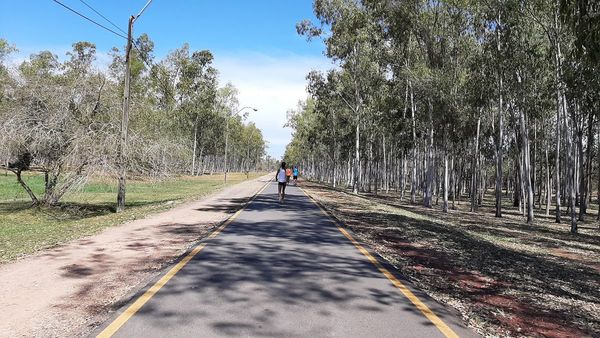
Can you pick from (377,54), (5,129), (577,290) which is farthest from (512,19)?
(5,129)

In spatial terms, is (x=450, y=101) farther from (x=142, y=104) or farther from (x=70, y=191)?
(x=70, y=191)

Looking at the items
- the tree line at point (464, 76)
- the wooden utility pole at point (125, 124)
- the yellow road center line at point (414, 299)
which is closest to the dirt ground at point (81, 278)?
the yellow road center line at point (414, 299)

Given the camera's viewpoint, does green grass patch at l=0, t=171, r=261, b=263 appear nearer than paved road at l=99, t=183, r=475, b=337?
No

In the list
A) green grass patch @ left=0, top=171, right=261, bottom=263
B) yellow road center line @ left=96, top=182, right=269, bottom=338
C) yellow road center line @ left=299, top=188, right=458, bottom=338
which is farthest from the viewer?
green grass patch @ left=0, top=171, right=261, bottom=263

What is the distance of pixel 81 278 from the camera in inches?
272

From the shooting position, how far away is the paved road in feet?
15.6

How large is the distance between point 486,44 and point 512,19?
8.72 ft

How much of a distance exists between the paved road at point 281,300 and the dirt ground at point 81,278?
60 centimetres

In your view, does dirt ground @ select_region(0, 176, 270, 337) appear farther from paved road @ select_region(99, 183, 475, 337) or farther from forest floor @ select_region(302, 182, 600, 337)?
forest floor @ select_region(302, 182, 600, 337)

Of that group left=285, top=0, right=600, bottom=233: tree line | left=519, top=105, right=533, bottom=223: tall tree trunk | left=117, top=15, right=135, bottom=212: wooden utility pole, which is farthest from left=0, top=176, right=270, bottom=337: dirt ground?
left=519, top=105, right=533, bottom=223: tall tree trunk

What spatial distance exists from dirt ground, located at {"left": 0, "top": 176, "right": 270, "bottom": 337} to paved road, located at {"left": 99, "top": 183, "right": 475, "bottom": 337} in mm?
599

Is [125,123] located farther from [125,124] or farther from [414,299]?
[414,299]

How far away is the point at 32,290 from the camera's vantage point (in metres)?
6.16

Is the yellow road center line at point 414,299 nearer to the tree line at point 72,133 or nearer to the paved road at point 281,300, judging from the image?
the paved road at point 281,300
